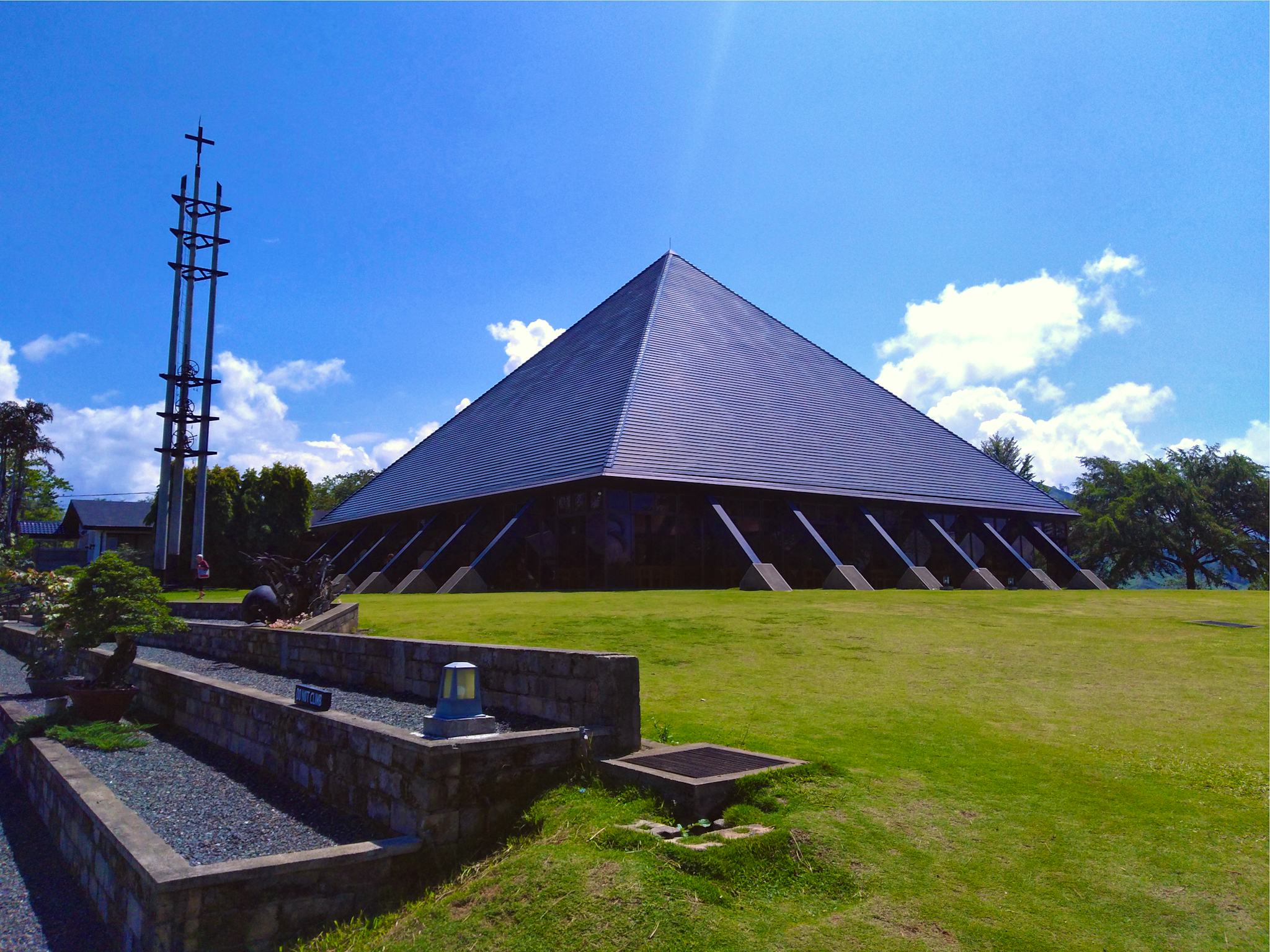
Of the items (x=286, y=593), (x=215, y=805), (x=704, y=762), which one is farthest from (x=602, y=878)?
(x=286, y=593)

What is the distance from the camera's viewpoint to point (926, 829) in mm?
5406

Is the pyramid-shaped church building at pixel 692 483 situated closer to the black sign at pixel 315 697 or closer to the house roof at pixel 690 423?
the house roof at pixel 690 423

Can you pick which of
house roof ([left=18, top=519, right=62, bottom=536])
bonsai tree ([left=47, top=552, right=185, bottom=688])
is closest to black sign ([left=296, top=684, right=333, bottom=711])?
bonsai tree ([left=47, top=552, right=185, bottom=688])

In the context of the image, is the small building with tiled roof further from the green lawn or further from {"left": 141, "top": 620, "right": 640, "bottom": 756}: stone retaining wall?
the green lawn

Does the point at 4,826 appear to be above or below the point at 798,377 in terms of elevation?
below

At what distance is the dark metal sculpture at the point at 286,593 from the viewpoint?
15.3 metres

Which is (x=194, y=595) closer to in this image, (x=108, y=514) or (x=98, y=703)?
(x=98, y=703)

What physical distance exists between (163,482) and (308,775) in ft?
111

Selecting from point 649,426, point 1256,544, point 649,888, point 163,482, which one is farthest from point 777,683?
point 1256,544

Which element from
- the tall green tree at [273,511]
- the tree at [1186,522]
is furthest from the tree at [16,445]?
the tree at [1186,522]

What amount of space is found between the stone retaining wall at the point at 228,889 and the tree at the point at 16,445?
62.7m

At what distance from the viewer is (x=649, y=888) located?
495cm

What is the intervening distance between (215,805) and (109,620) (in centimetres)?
540

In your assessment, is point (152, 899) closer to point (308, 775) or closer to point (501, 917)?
point (501, 917)
